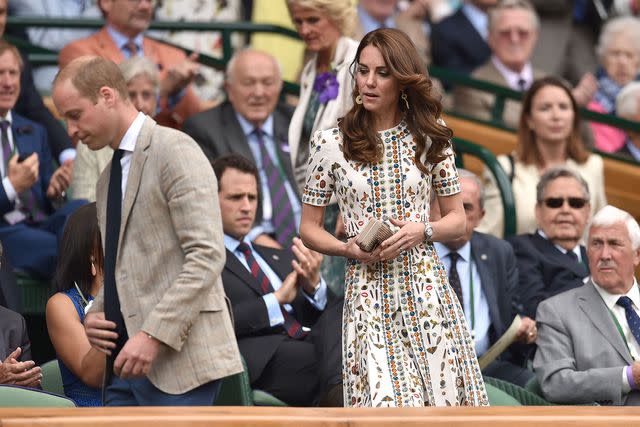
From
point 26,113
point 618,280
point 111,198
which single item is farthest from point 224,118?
point 111,198

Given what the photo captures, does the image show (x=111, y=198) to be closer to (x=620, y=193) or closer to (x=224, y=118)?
(x=224, y=118)

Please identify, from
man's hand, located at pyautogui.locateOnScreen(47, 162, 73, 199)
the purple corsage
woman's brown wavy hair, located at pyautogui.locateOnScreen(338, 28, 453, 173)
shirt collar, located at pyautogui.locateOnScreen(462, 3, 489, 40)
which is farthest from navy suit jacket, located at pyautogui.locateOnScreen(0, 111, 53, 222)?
shirt collar, located at pyautogui.locateOnScreen(462, 3, 489, 40)

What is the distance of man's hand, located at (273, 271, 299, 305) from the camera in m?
Answer: 7.09

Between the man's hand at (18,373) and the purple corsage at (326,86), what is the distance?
2090 millimetres

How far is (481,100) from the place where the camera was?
415 inches

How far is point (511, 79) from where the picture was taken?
1064cm

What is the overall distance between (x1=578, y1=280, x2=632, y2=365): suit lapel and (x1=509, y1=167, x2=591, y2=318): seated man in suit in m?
0.99

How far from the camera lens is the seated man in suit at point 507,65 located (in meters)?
10.5

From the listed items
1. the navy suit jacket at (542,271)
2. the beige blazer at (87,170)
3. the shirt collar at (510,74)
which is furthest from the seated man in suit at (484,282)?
the shirt collar at (510,74)

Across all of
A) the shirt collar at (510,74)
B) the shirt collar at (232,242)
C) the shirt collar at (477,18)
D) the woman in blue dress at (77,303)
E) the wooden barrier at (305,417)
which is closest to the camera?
the wooden barrier at (305,417)

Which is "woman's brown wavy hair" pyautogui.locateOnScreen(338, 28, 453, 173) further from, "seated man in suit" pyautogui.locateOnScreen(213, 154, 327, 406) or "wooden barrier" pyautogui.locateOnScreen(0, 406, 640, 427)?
"seated man in suit" pyautogui.locateOnScreen(213, 154, 327, 406)

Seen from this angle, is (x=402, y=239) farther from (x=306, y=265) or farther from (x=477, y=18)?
(x=477, y=18)

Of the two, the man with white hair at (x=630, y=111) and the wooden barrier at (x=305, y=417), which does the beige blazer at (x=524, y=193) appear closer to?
the man with white hair at (x=630, y=111)

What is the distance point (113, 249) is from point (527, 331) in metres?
2.62
